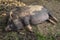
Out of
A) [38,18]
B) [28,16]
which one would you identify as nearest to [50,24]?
[38,18]

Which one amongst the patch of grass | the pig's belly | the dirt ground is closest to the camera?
the patch of grass

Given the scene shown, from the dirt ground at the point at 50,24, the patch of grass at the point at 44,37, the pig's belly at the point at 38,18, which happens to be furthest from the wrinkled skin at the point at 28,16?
the patch of grass at the point at 44,37

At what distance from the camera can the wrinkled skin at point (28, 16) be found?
450cm

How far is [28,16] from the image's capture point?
15.0 feet

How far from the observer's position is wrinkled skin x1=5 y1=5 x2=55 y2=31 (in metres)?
4.50

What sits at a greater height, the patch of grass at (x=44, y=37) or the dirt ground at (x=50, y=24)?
the dirt ground at (x=50, y=24)

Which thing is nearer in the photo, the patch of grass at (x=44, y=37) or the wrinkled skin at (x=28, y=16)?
the patch of grass at (x=44, y=37)

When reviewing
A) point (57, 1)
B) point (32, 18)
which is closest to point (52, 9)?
point (57, 1)

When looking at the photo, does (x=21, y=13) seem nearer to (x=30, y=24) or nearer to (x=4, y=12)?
(x=30, y=24)

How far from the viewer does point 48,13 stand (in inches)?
194

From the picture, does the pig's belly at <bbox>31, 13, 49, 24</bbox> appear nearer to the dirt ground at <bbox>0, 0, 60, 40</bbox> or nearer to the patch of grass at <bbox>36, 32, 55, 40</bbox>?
the dirt ground at <bbox>0, 0, 60, 40</bbox>

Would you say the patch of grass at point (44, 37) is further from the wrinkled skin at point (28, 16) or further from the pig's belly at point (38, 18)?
the pig's belly at point (38, 18)

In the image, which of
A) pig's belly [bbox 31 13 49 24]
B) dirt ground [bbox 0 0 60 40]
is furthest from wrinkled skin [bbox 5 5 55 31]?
dirt ground [bbox 0 0 60 40]

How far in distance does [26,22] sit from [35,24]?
0.68 ft
